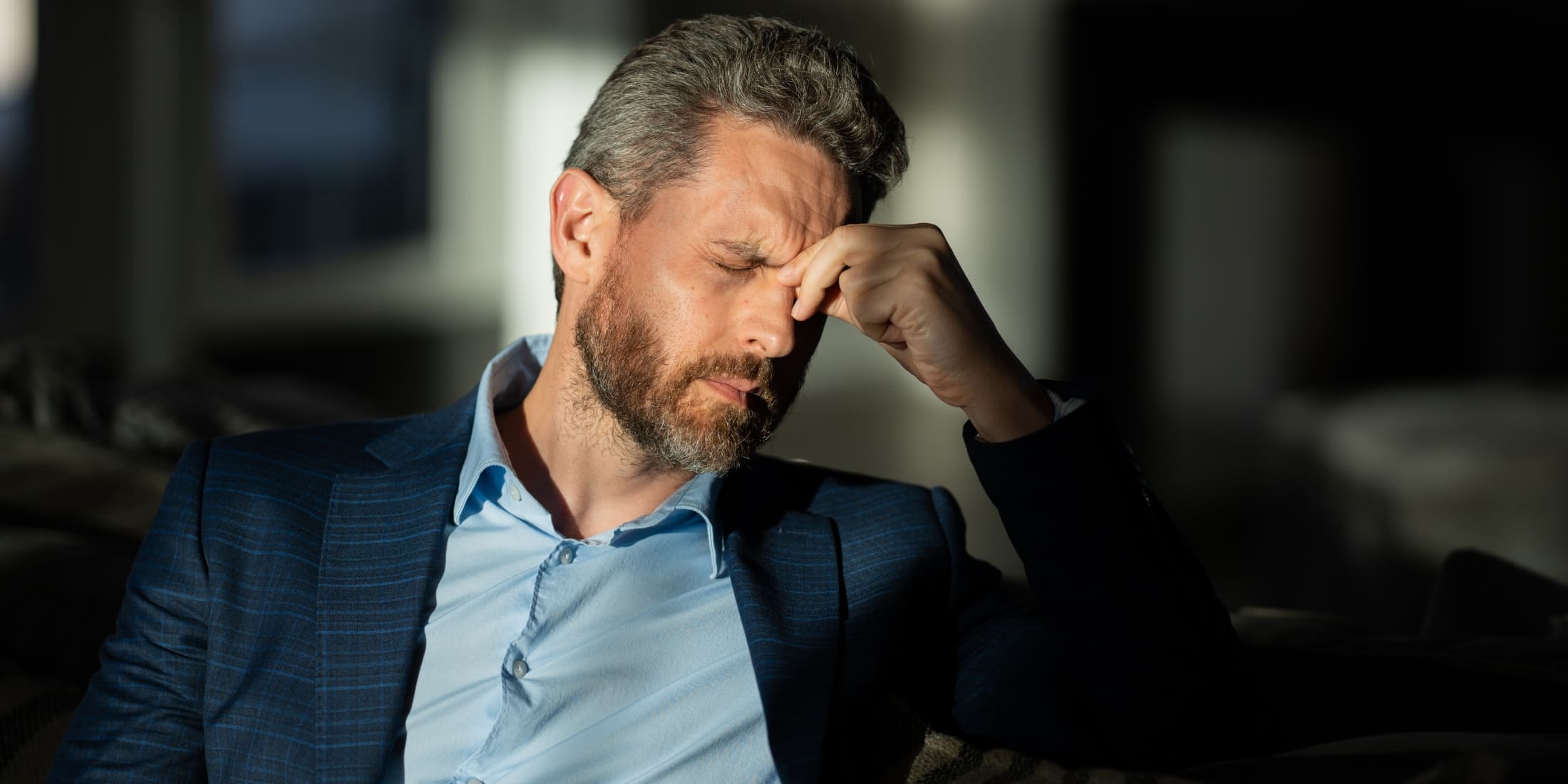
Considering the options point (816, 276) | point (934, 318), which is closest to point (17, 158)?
point (816, 276)

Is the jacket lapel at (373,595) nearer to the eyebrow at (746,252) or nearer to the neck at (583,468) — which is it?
the neck at (583,468)

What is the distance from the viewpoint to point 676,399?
1300 millimetres

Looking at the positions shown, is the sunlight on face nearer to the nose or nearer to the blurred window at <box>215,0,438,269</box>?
the nose

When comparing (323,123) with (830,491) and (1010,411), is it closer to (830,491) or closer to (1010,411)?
(830,491)

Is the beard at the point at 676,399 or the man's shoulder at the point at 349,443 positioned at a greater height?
the beard at the point at 676,399

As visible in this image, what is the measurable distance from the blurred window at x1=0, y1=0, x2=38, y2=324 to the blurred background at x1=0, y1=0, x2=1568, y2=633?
10 mm

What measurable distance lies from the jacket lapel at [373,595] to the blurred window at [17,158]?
157 inches

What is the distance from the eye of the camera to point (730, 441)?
1290 mm

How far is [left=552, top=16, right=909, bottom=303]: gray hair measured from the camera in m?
1.32

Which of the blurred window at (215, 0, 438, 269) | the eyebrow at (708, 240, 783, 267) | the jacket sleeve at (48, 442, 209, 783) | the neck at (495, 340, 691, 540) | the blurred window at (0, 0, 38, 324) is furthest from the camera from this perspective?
the blurred window at (215, 0, 438, 269)

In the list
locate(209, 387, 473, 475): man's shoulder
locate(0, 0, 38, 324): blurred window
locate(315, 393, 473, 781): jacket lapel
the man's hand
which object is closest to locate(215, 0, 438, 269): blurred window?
locate(0, 0, 38, 324): blurred window

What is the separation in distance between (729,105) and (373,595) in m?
0.60

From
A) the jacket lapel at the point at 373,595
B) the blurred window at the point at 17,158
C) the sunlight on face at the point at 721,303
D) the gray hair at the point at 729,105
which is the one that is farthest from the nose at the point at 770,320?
the blurred window at the point at 17,158

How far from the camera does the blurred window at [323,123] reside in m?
5.00
